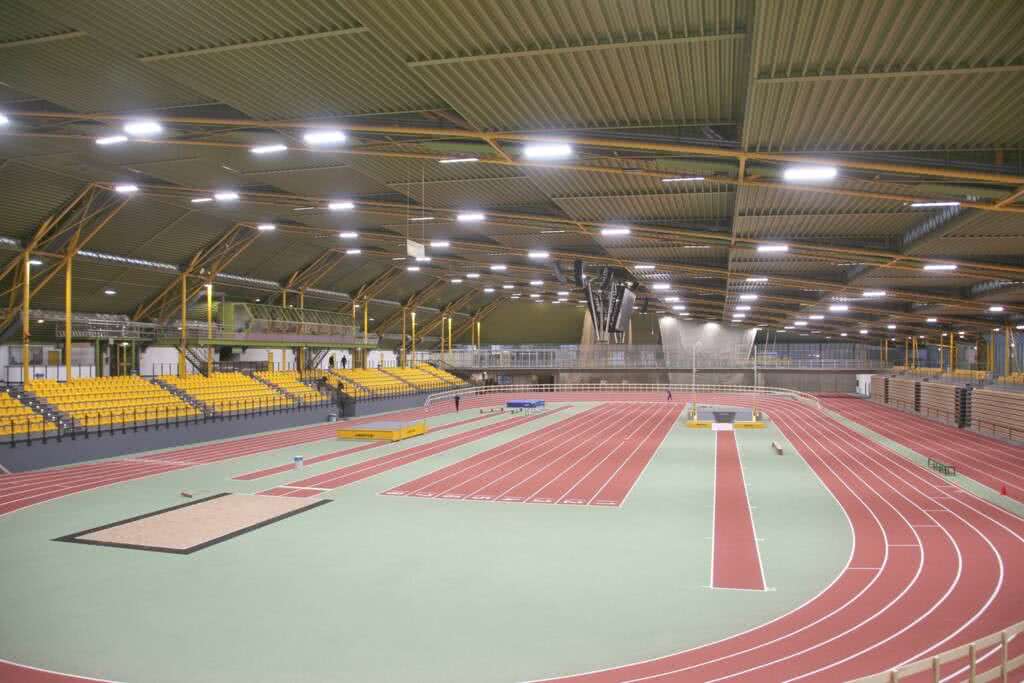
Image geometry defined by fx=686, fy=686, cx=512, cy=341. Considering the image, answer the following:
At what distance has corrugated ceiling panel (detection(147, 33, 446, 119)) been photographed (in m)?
11.1

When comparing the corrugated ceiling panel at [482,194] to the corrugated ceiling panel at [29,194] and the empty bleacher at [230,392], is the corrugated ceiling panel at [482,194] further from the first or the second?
the empty bleacher at [230,392]

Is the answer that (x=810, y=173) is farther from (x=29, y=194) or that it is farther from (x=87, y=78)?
(x=29, y=194)

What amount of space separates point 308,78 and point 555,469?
12349mm

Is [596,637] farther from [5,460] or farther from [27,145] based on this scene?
[27,145]

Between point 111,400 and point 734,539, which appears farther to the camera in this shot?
point 111,400

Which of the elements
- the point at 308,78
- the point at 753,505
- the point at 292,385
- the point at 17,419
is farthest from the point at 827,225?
the point at 292,385

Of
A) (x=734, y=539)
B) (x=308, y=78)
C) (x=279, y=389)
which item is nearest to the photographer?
(x=734, y=539)

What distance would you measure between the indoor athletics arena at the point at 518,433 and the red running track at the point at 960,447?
1.25 ft

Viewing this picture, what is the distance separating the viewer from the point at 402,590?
29.7ft

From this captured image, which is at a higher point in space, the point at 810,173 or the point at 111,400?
the point at 810,173

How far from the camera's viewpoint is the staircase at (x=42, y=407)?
22.2 meters

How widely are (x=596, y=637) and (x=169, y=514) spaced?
10.0m

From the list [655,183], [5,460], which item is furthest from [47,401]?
[655,183]

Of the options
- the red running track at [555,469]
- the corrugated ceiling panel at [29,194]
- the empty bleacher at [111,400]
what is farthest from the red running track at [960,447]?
the corrugated ceiling panel at [29,194]
